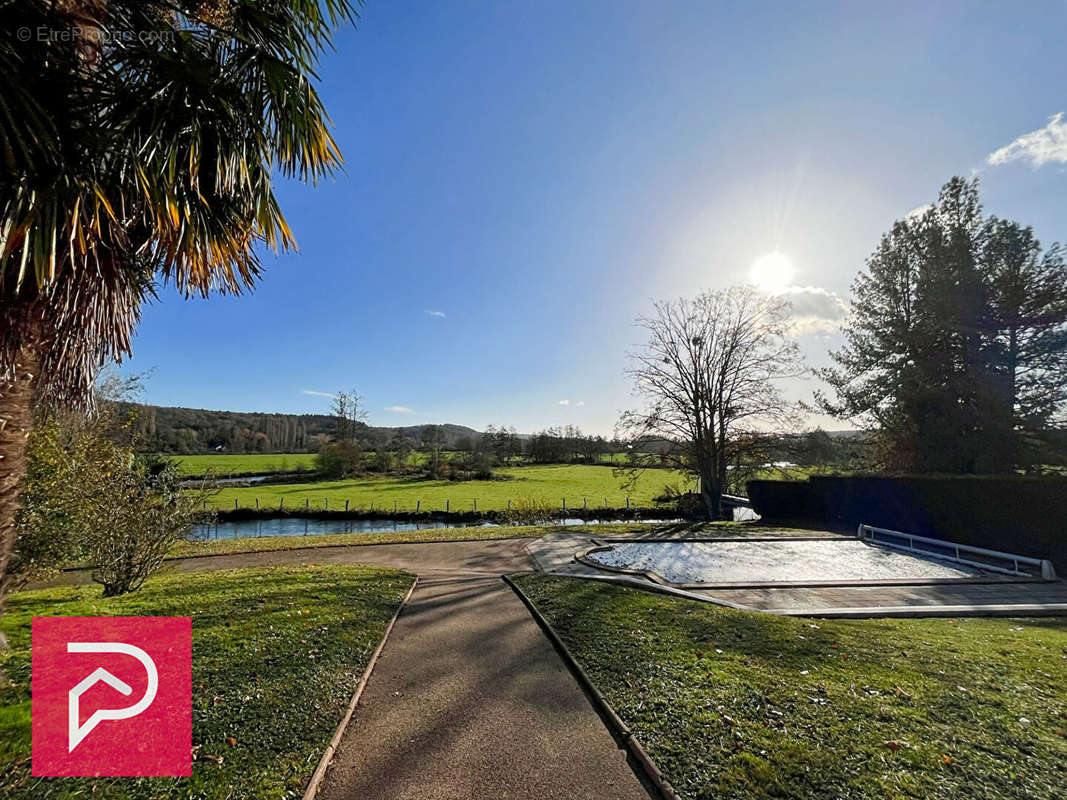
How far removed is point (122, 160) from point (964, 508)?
1854cm

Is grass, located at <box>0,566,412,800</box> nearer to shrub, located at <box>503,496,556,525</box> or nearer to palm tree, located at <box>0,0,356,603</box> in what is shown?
palm tree, located at <box>0,0,356,603</box>

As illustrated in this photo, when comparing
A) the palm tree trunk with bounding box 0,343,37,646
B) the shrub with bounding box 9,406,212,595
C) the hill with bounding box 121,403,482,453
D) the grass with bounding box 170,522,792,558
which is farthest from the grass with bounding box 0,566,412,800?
the hill with bounding box 121,403,482,453

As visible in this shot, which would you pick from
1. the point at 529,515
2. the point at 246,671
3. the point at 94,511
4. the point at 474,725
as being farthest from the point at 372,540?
the point at 474,725

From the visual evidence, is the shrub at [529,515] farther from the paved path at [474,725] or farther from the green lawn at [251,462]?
the green lawn at [251,462]

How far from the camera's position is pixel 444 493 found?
102 feet

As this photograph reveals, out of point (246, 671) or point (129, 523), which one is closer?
point (246, 671)

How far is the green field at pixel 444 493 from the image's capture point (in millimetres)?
26500

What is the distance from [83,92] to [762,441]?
20.6m

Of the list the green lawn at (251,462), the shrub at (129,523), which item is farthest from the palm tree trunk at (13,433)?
the green lawn at (251,462)

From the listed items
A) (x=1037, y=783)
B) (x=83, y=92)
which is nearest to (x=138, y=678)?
(x=83, y=92)

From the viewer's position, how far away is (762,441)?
18.2m

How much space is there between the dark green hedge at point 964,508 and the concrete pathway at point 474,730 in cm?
1301

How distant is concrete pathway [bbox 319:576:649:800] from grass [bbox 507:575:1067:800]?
428mm

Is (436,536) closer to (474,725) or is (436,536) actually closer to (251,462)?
(474,725)
